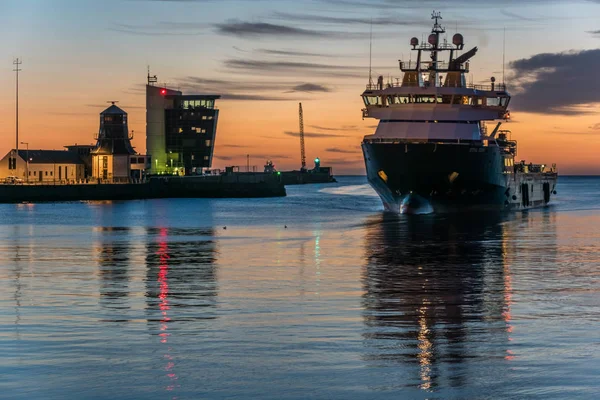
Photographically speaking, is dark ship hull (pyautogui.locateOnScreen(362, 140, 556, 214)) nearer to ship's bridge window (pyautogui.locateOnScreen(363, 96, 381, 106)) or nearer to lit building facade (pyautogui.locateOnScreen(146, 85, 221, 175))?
ship's bridge window (pyautogui.locateOnScreen(363, 96, 381, 106))

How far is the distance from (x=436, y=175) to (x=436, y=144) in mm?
2608

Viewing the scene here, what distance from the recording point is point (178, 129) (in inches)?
6722

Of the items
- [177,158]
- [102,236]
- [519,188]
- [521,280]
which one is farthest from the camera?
[177,158]

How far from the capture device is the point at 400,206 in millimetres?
81938

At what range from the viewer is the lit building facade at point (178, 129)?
171 meters

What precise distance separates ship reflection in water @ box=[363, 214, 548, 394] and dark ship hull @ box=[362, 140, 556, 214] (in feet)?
72.3

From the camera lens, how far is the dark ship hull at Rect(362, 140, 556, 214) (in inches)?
2977

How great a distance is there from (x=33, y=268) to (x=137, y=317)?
14676 millimetres

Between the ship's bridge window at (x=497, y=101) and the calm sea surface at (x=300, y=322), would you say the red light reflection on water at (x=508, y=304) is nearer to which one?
the calm sea surface at (x=300, y=322)

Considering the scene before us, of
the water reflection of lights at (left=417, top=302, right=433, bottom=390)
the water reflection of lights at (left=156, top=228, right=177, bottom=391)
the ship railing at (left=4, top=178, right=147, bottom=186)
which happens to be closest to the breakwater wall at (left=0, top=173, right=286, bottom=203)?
the ship railing at (left=4, top=178, right=147, bottom=186)

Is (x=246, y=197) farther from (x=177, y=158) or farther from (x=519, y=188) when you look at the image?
(x=519, y=188)

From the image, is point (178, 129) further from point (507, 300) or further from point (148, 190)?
point (507, 300)

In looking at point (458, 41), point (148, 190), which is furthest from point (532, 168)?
point (148, 190)

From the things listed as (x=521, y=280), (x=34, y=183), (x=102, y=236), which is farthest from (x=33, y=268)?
(x=34, y=183)
